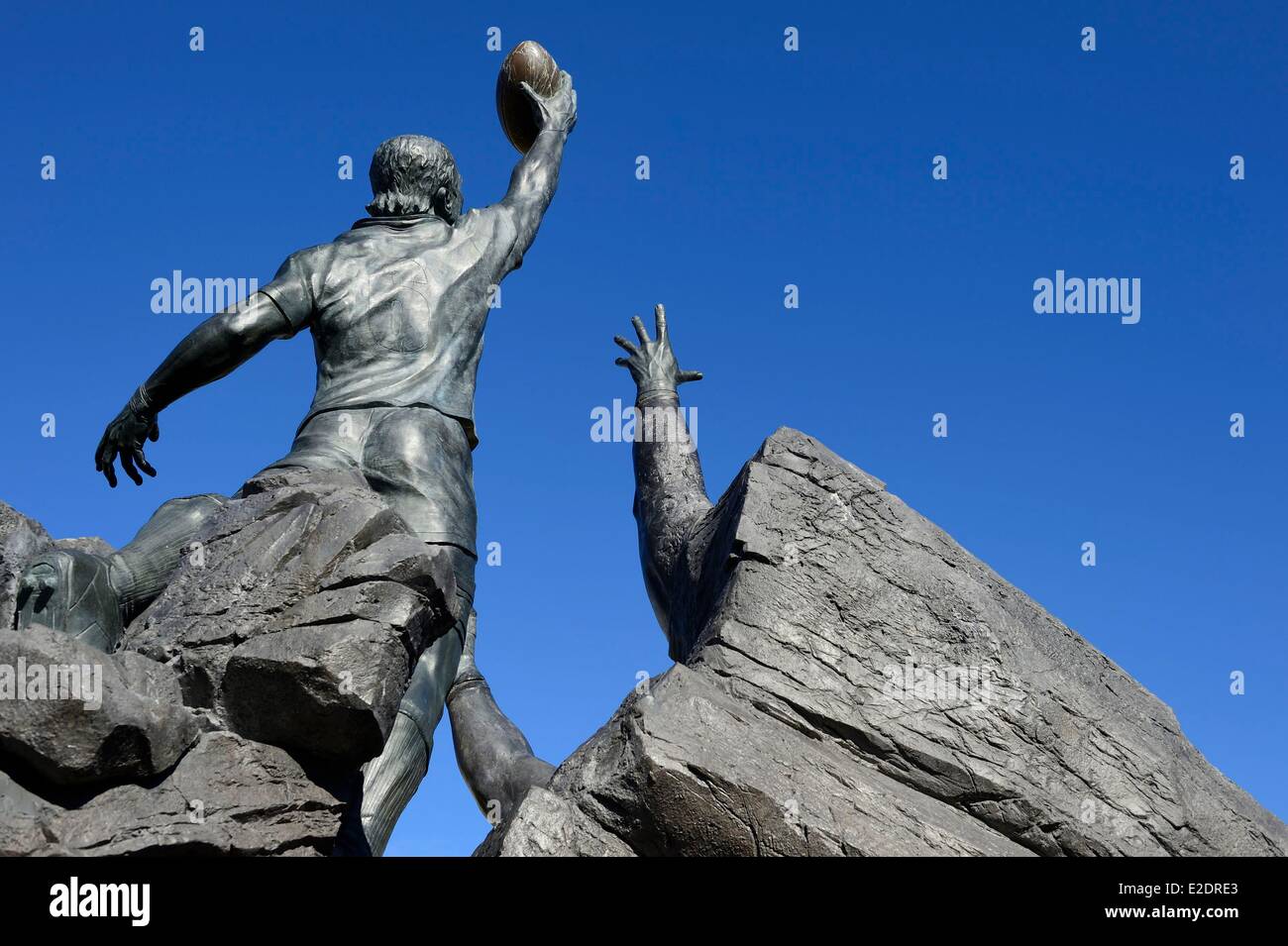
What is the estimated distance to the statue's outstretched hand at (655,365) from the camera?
909 centimetres

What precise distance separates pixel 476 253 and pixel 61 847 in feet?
9.22

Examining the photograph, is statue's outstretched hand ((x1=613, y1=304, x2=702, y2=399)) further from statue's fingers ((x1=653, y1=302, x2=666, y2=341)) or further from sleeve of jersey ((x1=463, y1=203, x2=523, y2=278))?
sleeve of jersey ((x1=463, y1=203, x2=523, y2=278))

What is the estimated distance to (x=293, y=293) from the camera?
5.52m

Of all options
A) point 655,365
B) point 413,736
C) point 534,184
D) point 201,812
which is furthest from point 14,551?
point 655,365

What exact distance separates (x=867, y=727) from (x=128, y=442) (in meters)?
3.06

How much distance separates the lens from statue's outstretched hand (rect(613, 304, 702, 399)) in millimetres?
9094

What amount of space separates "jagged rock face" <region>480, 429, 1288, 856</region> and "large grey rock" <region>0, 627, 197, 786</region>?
120 centimetres

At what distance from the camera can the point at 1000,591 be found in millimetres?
6781

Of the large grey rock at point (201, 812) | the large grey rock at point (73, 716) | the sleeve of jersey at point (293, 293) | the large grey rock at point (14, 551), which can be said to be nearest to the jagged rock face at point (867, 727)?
the large grey rock at point (201, 812)

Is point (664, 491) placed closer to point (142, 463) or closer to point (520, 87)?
point (520, 87)

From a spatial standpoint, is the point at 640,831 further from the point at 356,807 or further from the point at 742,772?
the point at 356,807

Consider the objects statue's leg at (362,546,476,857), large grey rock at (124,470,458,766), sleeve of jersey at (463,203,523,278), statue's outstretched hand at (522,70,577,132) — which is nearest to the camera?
large grey rock at (124,470,458,766)

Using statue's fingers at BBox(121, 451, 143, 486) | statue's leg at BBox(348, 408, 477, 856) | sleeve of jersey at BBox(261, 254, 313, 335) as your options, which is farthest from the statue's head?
statue's fingers at BBox(121, 451, 143, 486)
